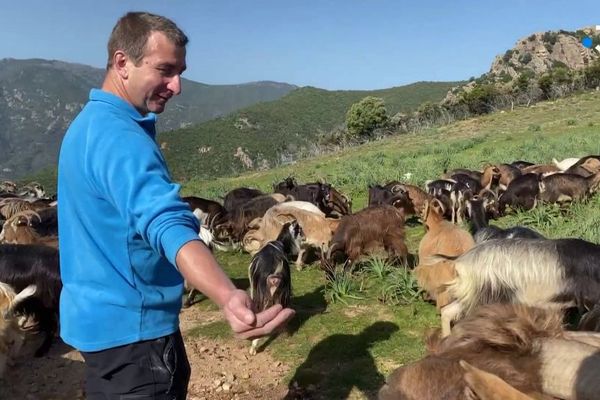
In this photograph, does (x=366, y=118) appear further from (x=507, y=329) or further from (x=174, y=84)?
(x=174, y=84)

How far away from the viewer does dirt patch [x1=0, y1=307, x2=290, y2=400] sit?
5.35 m

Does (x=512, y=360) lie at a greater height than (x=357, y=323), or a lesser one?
greater

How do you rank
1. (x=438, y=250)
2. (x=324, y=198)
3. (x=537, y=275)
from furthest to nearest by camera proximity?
(x=324, y=198) → (x=438, y=250) → (x=537, y=275)

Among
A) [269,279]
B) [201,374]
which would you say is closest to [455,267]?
[269,279]

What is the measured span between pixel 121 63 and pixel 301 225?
23.7 feet

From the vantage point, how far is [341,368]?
5.54m

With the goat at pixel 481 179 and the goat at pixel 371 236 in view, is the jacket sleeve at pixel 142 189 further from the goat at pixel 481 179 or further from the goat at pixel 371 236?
the goat at pixel 481 179

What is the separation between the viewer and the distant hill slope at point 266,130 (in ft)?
191

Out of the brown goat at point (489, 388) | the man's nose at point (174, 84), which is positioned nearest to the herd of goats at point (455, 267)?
the brown goat at point (489, 388)

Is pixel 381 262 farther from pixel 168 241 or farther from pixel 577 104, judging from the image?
pixel 577 104

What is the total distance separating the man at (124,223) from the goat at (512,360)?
3.35 ft

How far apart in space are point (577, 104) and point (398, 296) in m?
30.2

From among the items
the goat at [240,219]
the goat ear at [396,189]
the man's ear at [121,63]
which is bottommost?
the goat at [240,219]

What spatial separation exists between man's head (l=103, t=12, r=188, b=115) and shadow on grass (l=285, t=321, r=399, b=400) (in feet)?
12.6
